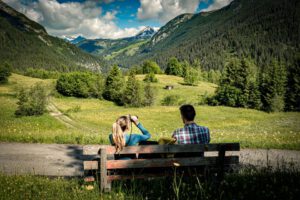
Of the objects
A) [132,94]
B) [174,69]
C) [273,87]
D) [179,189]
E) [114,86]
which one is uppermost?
[174,69]

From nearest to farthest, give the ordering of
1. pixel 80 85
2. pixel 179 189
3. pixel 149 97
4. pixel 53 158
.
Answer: pixel 179 189, pixel 53 158, pixel 149 97, pixel 80 85

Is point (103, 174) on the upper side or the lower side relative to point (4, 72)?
lower

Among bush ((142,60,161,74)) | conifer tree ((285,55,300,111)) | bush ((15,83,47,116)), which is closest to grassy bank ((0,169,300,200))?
bush ((15,83,47,116))

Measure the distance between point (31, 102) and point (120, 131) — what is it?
140 feet

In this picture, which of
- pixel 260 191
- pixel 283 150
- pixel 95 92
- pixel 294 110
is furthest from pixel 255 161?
pixel 95 92

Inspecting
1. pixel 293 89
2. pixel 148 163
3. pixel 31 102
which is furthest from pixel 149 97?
pixel 148 163

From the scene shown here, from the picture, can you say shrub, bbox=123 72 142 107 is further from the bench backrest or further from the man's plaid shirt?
the bench backrest

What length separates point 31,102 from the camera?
139 ft

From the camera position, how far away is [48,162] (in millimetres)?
9164

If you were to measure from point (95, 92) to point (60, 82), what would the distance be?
16.5 meters

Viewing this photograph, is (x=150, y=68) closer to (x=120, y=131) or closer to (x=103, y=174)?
(x=120, y=131)

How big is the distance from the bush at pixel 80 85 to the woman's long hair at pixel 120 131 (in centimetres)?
7371

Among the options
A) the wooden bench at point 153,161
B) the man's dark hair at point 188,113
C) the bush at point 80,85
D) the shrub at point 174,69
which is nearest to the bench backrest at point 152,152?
Answer: the wooden bench at point 153,161

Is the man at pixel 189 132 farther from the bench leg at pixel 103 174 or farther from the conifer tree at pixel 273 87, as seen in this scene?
the conifer tree at pixel 273 87
